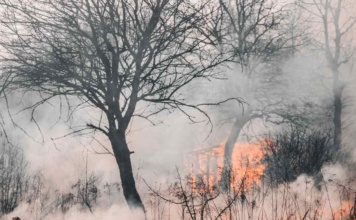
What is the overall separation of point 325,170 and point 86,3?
6.31 metres

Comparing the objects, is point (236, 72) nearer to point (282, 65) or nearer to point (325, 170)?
point (282, 65)

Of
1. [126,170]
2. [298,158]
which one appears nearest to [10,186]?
[126,170]

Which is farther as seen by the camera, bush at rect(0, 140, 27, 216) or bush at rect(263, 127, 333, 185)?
bush at rect(263, 127, 333, 185)

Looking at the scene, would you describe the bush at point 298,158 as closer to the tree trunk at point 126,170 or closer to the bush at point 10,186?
the tree trunk at point 126,170

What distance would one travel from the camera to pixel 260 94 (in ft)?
41.2

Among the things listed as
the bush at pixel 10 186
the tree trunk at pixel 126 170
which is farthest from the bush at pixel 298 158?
the bush at pixel 10 186

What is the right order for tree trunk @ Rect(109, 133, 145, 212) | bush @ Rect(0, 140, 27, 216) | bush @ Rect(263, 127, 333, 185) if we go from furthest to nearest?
bush @ Rect(263, 127, 333, 185)
bush @ Rect(0, 140, 27, 216)
tree trunk @ Rect(109, 133, 145, 212)

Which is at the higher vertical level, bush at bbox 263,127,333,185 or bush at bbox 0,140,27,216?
bush at bbox 263,127,333,185

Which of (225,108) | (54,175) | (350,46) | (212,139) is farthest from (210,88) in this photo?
(350,46)

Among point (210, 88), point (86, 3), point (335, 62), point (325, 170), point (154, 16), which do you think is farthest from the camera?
point (335, 62)

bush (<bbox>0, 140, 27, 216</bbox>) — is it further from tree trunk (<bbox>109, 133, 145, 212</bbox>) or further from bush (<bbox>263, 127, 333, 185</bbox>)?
bush (<bbox>263, 127, 333, 185</bbox>)

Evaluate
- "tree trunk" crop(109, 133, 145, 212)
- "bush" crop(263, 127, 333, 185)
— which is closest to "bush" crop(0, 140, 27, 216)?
"tree trunk" crop(109, 133, 145, 212)

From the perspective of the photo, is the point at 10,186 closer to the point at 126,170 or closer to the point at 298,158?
the point at 126,170

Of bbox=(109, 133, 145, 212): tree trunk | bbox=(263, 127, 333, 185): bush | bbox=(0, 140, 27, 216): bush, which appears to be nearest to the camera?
bbox=(109, 133, 145, 212): tree trunk
